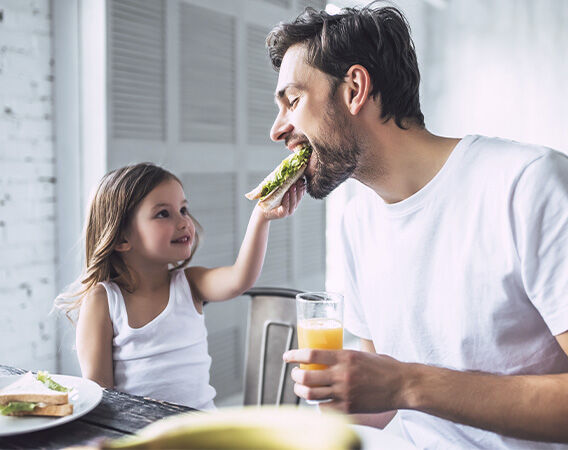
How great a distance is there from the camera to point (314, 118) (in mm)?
1486

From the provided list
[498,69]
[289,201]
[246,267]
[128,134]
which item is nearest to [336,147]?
[289,201]

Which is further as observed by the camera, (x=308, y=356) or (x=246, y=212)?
(x=246, y=212)

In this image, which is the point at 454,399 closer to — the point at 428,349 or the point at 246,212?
the point at 428,349

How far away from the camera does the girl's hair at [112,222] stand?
6.29 ft

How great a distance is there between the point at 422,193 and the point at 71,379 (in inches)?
33.9

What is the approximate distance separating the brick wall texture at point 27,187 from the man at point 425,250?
1368 mm

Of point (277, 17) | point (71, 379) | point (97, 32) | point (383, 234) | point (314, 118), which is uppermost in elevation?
point (277, 17)

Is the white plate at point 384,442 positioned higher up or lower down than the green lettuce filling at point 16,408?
lower down

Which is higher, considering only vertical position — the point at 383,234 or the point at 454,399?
the point at 383,234

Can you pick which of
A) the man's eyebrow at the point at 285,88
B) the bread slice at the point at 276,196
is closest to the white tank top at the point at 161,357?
the bread slice at the point at 276,196

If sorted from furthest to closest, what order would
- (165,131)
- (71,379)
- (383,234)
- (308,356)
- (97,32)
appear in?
(165,131), (97,32), (383,234), (71,379), (308,356)

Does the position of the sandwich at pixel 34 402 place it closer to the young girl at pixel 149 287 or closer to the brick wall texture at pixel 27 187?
the young girl at pixel 149 287

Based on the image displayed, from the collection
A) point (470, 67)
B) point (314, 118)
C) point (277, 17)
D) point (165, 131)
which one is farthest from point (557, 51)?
point (314, 118)

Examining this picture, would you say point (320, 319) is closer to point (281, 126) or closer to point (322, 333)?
point (322, 333)
